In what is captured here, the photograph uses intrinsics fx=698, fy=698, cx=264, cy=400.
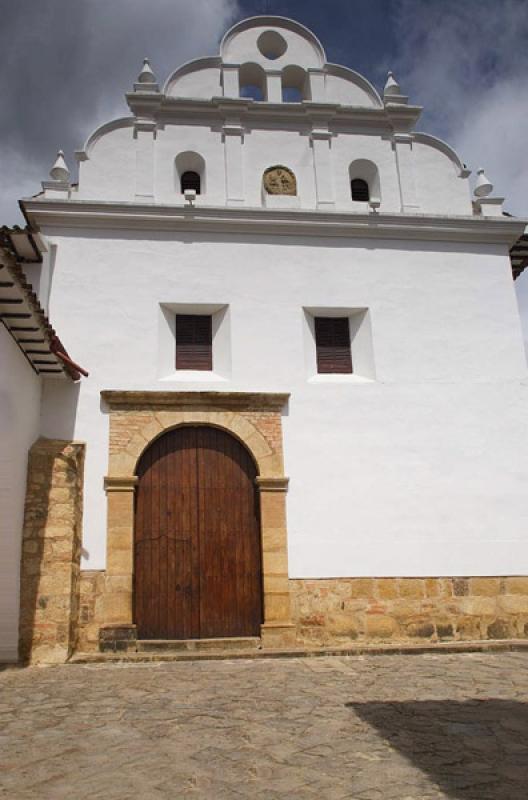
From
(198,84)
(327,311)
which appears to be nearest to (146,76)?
(198,84)

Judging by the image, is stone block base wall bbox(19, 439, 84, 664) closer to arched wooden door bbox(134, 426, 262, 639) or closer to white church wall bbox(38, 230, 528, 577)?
white church wall bbox(38, 230, 528, 577)

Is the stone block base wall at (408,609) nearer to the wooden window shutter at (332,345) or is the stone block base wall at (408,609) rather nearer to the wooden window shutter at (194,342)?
the wooden window shutter at (332,345)

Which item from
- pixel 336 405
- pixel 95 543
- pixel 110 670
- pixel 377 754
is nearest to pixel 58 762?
pixel 377 754

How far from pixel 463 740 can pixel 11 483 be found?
5284 mm

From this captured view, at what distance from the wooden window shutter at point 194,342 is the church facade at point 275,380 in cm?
3

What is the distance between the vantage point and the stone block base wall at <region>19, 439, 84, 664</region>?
7609mm

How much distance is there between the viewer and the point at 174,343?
30.5ft

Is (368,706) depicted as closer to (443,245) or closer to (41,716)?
(41,716)

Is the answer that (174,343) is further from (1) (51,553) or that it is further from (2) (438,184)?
(2) (438,184)

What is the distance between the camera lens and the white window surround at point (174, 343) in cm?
905

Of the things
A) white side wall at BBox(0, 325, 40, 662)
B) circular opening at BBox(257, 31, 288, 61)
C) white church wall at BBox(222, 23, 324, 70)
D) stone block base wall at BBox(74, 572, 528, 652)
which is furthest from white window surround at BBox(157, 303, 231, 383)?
circular opening at BBox(257, 31, 288, 61)

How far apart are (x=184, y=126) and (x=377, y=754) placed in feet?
28.1

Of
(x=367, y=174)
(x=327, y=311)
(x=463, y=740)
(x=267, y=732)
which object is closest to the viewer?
(x=463, y=740)

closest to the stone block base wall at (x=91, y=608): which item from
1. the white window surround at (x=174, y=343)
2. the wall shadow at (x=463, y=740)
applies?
the white window surround at (x=174, y=343)
